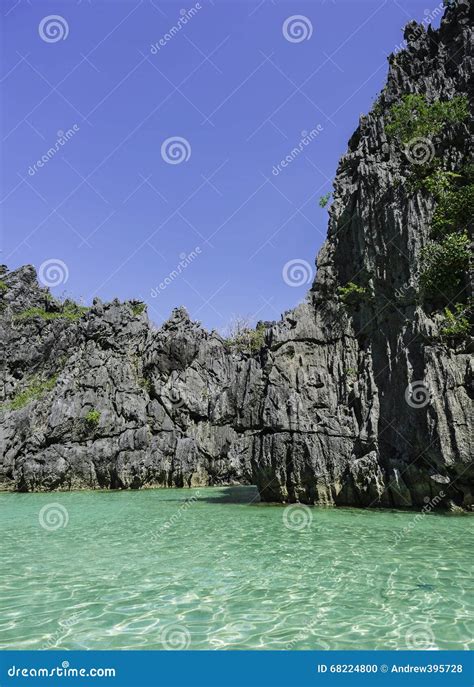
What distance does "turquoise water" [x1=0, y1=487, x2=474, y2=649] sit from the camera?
19.7 feet

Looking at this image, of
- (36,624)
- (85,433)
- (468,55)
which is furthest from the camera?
(85,433)

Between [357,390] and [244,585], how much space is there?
44.8ft

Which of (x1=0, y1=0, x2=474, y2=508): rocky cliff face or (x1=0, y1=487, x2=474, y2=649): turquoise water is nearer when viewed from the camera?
(x1=0, y1=487, x2=474, y2=649): turquoise water

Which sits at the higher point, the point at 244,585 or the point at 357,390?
the point at 357,390

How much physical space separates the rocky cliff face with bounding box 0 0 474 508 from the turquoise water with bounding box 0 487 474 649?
324cm

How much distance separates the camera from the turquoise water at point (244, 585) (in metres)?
A: 6.00

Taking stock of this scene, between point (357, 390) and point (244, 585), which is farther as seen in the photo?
point (357, 390)

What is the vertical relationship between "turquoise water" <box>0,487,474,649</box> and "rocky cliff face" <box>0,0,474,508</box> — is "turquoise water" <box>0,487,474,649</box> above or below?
below

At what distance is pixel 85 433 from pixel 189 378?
1019cm

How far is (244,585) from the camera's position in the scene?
27.0 feet

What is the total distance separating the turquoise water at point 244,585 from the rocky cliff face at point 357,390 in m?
3.24

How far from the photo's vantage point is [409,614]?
21.8 feet

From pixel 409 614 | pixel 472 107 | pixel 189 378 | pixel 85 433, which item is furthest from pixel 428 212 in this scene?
pixel 85 433

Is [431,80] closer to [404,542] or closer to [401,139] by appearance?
[401,139]
